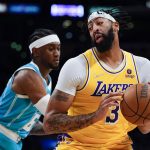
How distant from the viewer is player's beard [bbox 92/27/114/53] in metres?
4.05

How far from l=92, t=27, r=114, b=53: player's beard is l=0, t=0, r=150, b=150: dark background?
8535mm

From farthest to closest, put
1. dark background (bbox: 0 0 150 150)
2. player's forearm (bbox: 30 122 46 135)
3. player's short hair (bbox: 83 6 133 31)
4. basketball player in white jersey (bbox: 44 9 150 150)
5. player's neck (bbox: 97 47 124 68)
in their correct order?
dark background (bbox: 0 0 150 150) < player's forearm (bbox: 30 122 46 135) < player's short hair (bbox: 83 6 133 31) < player's neck (bbox: 97 47 124 68) < basketball player in white jersey (bbox: 44 9 150 150)

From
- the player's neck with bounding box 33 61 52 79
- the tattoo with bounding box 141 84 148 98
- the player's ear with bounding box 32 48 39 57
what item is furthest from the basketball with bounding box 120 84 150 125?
the player's ear with bounding box 32 48 39 57

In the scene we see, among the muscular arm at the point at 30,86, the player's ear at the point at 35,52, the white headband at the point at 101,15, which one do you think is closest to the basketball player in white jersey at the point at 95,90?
the white headband at the point at 101,15

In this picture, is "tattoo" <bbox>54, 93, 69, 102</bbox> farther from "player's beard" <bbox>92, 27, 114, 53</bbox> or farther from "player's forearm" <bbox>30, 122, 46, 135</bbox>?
"player's forearm" <bbox>30, 122, 46, 135</bbox>

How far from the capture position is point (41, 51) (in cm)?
501

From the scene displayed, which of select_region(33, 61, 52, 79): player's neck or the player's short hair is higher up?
the player's short hair

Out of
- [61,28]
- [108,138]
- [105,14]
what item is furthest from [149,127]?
[61,28]

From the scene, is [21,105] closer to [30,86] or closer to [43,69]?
[30,86]

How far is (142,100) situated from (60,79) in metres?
0.68

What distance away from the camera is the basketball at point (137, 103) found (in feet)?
12.1

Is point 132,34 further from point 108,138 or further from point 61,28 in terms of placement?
point 108,138

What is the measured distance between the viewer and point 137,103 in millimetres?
3695

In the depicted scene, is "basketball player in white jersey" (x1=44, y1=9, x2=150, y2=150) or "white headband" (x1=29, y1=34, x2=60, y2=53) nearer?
"basketball player in white jersey" (x1=44, y1=9, x2=150, y2=150)
